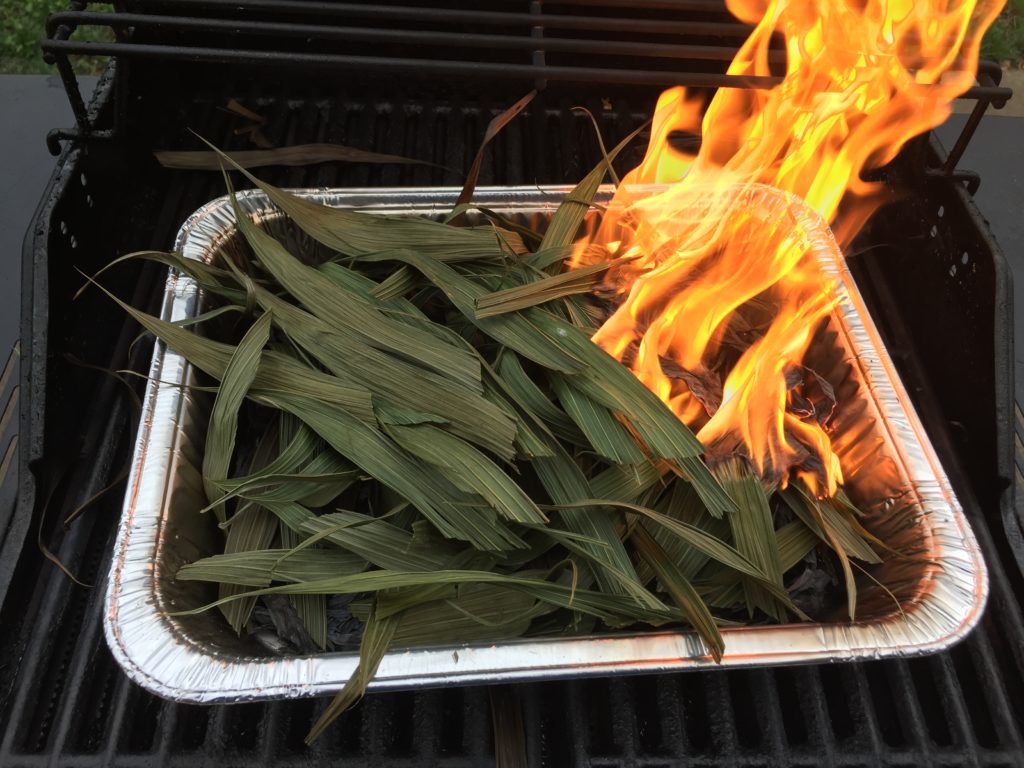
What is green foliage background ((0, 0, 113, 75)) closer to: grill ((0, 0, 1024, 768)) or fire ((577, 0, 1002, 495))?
grill ((0, 0, 1024, 768))

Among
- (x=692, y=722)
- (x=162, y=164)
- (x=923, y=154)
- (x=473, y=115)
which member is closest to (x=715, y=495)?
(x=692, y=722)

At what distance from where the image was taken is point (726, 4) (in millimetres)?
1324

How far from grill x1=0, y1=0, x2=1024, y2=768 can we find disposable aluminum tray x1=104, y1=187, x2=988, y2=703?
0.16 m

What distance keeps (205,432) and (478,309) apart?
0.45m

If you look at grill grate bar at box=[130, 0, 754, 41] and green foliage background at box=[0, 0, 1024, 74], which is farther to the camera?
green foliage background at box=[0, 0, 1024, 74]

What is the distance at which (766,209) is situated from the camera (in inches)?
53.1

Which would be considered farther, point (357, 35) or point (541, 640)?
point (357, 35)

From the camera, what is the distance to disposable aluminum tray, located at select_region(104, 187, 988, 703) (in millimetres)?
842

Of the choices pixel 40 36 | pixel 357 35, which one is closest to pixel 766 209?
pixel 357 35

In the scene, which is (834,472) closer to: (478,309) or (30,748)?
(478,309)

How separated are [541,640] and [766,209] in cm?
91

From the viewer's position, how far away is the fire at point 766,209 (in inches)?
42.1

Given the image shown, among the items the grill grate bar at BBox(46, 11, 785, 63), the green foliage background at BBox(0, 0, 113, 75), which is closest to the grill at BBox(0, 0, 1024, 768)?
the grill grate bar at BBox(46, 11, 785, 63)

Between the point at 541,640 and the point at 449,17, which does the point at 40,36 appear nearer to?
the point at 449,17
